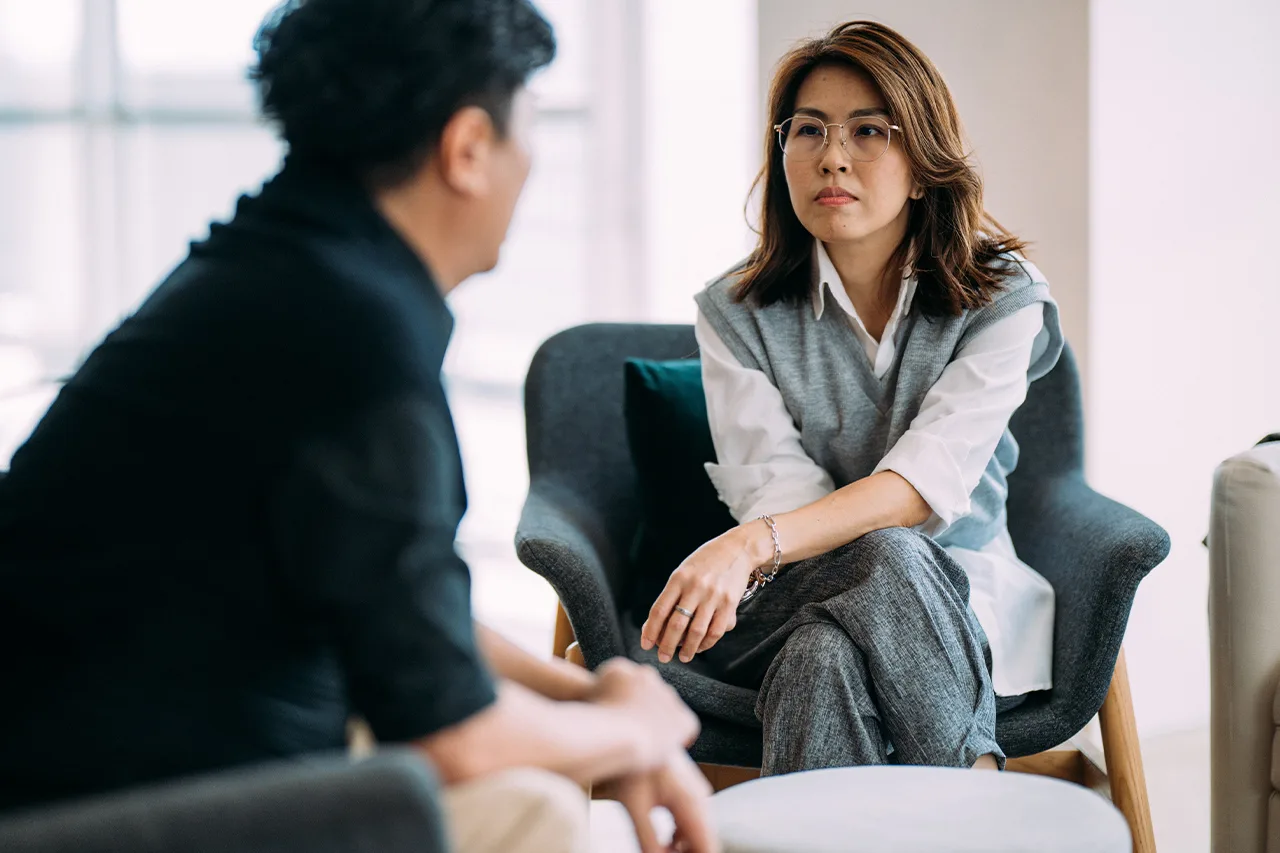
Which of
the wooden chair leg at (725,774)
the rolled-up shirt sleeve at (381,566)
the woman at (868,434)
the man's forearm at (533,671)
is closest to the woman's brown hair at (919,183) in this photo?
the woman at (868,434)

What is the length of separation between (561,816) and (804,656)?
798mm

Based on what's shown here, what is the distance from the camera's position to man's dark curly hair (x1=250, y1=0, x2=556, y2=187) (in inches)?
36.7

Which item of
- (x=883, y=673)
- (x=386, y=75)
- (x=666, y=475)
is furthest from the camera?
(x=666, y=475)

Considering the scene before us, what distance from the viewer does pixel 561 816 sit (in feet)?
2.64

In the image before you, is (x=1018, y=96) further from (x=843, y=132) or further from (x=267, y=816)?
(x=267, y=816)

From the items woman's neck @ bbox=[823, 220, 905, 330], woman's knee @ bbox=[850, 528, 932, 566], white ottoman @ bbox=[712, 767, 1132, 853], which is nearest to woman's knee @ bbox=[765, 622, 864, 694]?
woman's knee @ bbox=[850, 528, 932, 566]

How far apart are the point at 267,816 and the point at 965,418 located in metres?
1.27

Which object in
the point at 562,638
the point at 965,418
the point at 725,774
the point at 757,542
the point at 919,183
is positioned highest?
the point at 919,183

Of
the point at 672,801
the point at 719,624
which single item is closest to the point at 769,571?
the point at 719,624

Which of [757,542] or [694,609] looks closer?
[694,609]

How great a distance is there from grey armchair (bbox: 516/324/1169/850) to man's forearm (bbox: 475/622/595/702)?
22.3 inches

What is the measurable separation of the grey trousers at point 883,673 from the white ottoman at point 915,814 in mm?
205

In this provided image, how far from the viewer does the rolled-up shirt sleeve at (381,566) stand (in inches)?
31.9

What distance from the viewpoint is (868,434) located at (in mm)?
1915
